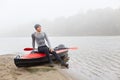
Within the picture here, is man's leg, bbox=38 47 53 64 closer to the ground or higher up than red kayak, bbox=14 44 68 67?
higher up

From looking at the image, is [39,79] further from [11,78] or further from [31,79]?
[11,78]

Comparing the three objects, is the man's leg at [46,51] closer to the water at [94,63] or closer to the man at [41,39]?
the man at [41,39]

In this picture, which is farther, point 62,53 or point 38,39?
point 62,53

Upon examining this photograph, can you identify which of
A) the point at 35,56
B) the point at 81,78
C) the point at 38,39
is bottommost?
the point at 81,78

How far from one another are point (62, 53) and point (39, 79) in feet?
20.8

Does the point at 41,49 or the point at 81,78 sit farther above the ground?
the point at 41,49

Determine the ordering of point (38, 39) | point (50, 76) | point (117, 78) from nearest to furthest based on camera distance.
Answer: point (50, 76) → point (117, 78) → point (38, 39)

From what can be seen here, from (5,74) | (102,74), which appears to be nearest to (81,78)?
(102,74)

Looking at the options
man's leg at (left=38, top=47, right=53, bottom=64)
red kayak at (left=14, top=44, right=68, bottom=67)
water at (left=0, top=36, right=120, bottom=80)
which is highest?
man's leg at (left=38, top=47, right=53, bottom=64)

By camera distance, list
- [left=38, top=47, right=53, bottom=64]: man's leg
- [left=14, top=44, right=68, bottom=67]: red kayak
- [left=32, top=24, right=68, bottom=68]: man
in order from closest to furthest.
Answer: [left=14, top=44, right=68, bottom=67]: red kayak → [left=32, top=24, right=68, bottom=68]: man → [left=38, top=47, right=53, bottom=64]: man's leg

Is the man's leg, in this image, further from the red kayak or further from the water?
the water

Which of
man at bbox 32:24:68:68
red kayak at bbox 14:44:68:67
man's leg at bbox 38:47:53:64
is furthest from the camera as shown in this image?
man's leg at bbox 38:47:53:64

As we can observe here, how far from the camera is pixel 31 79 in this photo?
9.89 m

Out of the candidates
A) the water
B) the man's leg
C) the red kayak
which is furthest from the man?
the water
